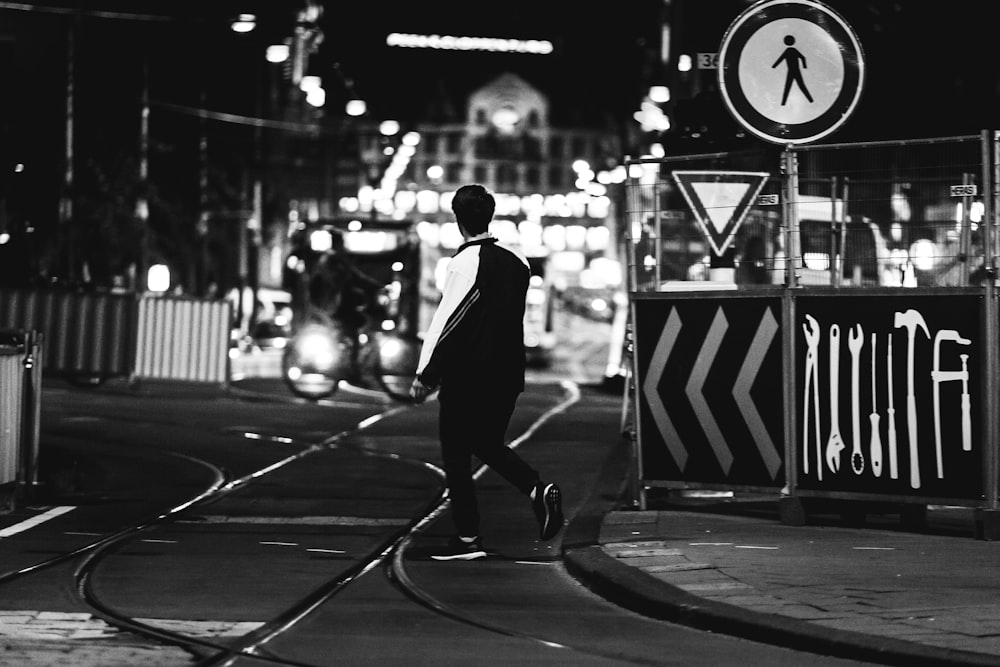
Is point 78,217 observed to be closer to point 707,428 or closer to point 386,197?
point 707,428

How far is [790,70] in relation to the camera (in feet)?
32.8

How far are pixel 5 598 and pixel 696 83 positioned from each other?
11.2 metres

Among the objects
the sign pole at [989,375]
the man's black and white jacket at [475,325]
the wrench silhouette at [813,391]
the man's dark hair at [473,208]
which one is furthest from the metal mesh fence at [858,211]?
the man's black and white jacket at [475,325]

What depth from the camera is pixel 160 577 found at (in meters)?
8.45

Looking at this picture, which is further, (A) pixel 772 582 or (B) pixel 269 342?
(B) pixel 269 342

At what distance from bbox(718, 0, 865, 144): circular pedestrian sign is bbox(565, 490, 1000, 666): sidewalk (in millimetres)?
2225

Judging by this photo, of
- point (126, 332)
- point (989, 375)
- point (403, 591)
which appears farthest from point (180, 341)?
point (403, 591)

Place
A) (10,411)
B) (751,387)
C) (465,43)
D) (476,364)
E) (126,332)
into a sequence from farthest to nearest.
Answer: (465,43) < (126,332) < (10,411) < (751,387) < (476,364)

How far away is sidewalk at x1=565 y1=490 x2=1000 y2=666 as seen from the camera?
21.9ft

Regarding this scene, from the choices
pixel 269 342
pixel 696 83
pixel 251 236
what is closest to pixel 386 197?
pixel 251 236

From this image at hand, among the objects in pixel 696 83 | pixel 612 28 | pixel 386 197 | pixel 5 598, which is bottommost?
pixel 5 598

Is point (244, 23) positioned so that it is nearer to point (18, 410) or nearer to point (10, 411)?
point (18, 410)

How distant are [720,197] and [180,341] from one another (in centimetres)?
1607

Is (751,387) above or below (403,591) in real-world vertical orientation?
above
